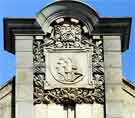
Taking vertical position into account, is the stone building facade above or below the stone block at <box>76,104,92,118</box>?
above

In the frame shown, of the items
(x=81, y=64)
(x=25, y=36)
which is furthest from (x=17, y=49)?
(x=81, y=64)

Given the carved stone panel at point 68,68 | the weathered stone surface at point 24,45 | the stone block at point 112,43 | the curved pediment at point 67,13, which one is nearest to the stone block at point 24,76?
the carved stone panel at point 68,68

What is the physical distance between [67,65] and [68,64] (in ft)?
0.16

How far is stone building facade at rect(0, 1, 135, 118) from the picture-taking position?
25578mm

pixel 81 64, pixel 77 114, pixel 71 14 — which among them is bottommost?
pixel 77 114

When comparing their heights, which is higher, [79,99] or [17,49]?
[17,49]

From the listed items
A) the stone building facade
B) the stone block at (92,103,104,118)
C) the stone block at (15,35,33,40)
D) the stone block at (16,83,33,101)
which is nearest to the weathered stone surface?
the stone building facade

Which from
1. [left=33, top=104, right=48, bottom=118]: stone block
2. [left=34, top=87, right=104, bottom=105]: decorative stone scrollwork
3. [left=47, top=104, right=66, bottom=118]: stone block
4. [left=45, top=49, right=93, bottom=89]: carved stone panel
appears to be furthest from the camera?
[left=45, top=49, right=93, bottom=89]: carved stone panel

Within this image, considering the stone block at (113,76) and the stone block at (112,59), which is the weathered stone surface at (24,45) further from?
the stone block at (113,76)

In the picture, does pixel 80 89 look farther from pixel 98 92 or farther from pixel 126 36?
pixel 126 36

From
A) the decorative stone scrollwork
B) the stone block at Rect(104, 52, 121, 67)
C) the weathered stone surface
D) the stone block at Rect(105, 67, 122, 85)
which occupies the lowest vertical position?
the decorative stone scrollwork

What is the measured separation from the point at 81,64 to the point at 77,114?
1.72 m

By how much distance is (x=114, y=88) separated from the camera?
1016 inches

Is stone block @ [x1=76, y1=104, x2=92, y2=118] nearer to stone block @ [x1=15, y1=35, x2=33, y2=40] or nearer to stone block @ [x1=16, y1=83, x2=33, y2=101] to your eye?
stone block @ [x1=16, y1=83, x2=33, y2=101]
